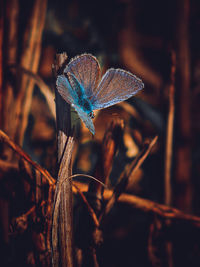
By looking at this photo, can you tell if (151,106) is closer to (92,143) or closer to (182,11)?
(92,143)

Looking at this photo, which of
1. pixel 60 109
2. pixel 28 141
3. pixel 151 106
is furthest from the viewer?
pixel 151 106

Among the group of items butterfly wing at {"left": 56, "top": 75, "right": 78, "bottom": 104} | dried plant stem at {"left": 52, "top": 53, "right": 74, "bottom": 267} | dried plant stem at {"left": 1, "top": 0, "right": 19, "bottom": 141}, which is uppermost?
dried plant stem at {"left": 1, "top": 0, "right": 19, "bottom": 141}

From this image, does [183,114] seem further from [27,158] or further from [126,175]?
[27,158]

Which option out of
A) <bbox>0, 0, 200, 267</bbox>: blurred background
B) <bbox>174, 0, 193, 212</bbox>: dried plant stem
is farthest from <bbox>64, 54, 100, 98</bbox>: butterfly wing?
<bbox>174, 0, 193, 212</bbox>: dried plant stem

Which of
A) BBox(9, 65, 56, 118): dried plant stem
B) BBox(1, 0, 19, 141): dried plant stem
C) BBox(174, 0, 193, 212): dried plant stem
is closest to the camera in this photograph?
BBox(9, 65, 56, 118): dried plant stem

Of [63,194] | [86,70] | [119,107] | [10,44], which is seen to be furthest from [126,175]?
[10,44]

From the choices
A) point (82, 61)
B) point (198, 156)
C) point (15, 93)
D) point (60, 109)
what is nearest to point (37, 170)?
point (60, 109)

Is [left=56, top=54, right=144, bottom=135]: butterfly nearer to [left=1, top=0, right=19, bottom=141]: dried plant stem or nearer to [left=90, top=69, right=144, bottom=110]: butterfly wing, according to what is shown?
[left=90, top=69, right=144, bottom=110]: butterfly wing
